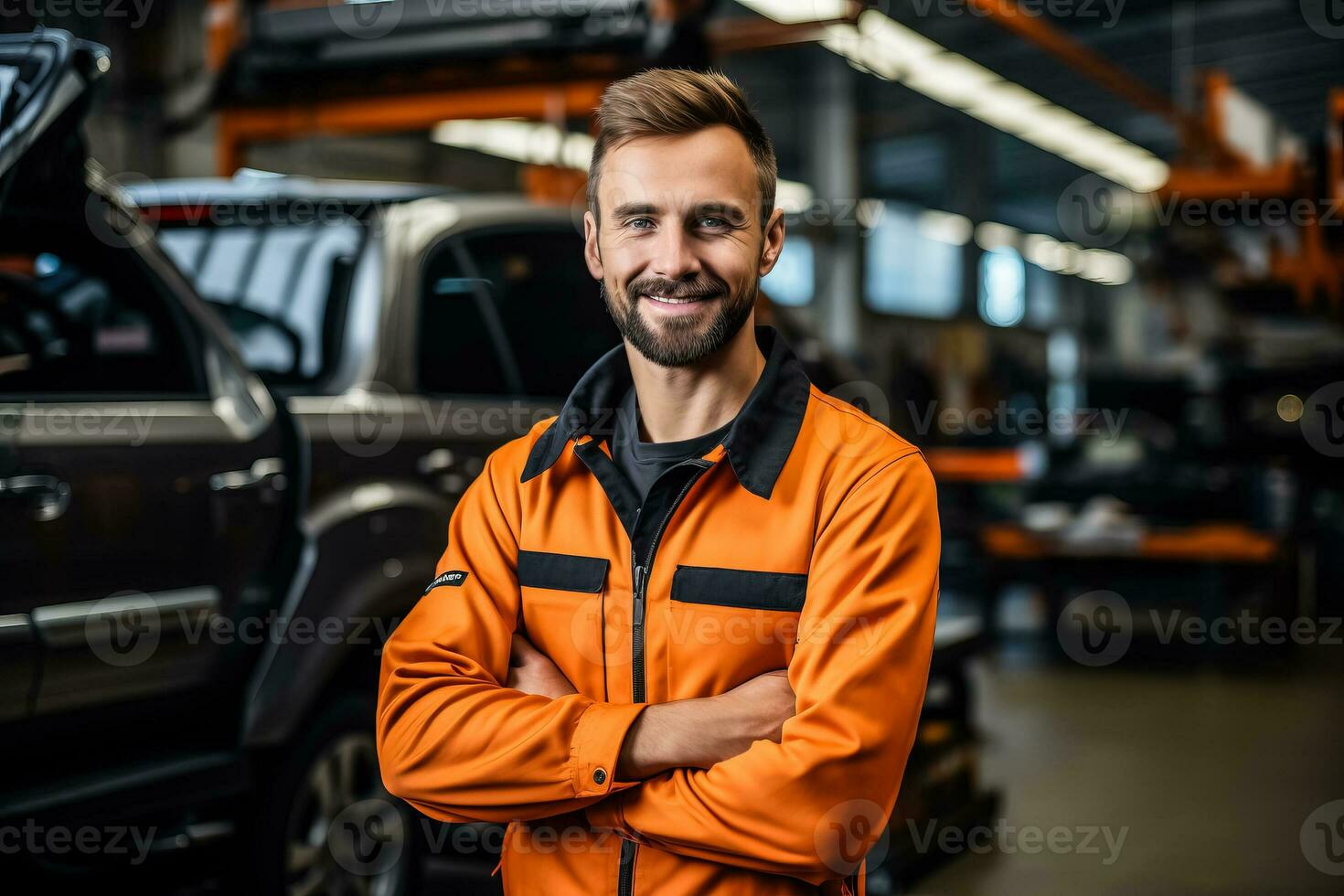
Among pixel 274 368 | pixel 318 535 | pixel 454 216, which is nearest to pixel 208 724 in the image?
pixel 318 535

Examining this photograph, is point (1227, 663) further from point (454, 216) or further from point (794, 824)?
point (794, 824)

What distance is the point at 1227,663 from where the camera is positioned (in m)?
6.69

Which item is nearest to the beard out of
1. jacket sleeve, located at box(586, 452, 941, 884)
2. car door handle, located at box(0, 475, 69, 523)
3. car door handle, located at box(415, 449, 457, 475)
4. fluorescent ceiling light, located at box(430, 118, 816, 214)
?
jacket sleeve, located at box(586, 452, 941, 884)

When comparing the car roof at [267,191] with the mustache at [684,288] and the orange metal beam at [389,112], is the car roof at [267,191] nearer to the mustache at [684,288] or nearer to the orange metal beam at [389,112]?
the orange metal beam at [389,112]

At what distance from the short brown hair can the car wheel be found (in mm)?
1708

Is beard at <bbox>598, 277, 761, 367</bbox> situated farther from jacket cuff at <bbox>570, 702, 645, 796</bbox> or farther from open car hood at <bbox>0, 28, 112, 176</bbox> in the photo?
open car hood at <bbox>0, 28, 112, 176</bbox>

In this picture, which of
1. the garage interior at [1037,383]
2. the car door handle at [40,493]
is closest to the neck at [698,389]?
the car door handle at [40,493]

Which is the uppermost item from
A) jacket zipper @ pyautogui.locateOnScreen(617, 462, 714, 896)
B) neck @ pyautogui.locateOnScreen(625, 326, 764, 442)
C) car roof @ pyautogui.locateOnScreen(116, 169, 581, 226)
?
car roof @ pyautogui.locateOnScreen(116, 169, 581, 226)

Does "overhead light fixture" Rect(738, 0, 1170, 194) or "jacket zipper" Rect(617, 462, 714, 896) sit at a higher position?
"overhead light fixture" Rect(738, 0, 1170, 194)

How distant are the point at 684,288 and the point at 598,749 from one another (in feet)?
1.83

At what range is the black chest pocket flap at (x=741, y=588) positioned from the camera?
1503mm

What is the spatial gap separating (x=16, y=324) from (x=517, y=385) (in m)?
1.19

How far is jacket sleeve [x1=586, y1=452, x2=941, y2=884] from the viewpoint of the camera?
1385 mm

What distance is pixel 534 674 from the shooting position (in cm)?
162
